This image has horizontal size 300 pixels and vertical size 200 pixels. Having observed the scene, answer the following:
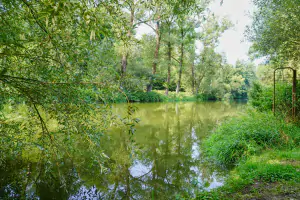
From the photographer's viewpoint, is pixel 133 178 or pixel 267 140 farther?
pixel 267 140

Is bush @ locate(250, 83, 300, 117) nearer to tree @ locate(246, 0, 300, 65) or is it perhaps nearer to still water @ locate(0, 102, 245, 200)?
tree @ locate(246, 0, 300, 65)

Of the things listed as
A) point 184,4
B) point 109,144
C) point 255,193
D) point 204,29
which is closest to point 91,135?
point 184,4

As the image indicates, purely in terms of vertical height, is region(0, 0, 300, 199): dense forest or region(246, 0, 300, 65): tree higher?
region(246, 0, 300, 65): tree

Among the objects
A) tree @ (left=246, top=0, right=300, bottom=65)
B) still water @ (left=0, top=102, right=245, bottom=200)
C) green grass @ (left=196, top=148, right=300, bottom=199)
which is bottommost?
still water @ (left=0, top=102, right=245, bottom=200)

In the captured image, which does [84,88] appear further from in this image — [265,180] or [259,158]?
[259,158]

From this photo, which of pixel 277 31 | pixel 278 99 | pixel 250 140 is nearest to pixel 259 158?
pixel 250 140

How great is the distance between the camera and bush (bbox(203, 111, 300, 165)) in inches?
210

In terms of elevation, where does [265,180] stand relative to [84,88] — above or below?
below

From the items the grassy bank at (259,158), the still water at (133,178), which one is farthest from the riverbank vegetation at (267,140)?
the still water at (133,178)

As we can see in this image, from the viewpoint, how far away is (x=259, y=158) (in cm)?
472

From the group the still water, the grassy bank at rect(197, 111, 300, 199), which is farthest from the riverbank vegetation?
the still water

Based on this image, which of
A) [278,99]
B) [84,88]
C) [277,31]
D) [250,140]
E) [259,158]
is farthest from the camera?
[277,31]

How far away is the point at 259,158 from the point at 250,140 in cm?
102

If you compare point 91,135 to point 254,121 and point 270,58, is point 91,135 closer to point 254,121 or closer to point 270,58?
point 254,121
